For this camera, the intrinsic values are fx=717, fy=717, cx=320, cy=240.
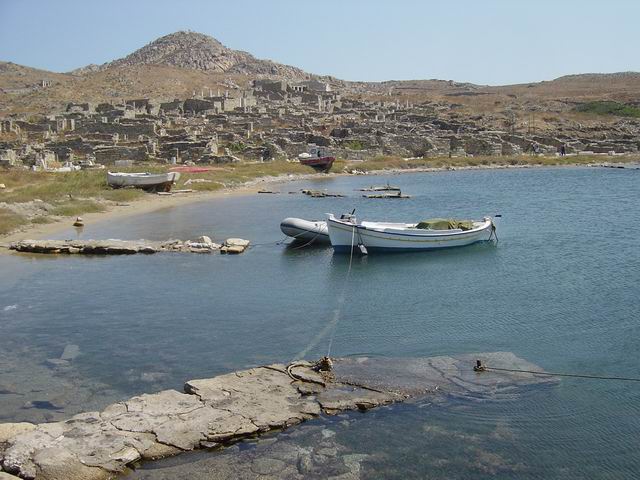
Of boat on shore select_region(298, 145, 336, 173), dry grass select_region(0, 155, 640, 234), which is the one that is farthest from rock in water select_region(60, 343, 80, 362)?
boat on shore select_region(298, 145, 336, 173)

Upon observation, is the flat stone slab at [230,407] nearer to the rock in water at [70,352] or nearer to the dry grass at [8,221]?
the rock in water at [70,352]

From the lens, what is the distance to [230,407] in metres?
9.27

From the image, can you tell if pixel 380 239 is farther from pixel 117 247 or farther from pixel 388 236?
pixel 117 247

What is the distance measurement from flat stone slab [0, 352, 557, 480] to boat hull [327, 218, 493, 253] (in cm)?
1063

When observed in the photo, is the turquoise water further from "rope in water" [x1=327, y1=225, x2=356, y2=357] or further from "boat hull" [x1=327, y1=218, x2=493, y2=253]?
"boat hull" [x1=327, y1=218, x2=493, y2=253]

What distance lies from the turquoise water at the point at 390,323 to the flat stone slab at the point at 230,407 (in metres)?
0.58

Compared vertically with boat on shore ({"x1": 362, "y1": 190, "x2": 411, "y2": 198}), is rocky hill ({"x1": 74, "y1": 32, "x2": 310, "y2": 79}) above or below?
above

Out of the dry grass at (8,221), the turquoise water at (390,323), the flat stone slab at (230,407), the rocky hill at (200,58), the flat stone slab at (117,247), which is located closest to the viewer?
the flat stone slab at (230,407)

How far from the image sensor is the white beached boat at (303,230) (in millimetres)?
24156

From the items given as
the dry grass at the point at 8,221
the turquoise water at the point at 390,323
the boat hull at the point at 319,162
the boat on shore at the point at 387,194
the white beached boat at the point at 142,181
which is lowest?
the turquoise water at the point at 390,323

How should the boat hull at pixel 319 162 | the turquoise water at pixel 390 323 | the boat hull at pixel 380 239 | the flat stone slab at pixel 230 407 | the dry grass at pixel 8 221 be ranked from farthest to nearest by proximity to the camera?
the boat hull at pixel 319 162, the dry grass at pixel 8 221, the boat hull at pixel 380 239, the turquoise water at pixel 390 323, the flat stone slab at pixel 230 407

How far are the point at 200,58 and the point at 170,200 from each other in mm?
118860

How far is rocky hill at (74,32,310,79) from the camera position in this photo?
478 ft

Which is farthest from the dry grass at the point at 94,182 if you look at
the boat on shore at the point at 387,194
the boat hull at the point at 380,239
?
the boat hull at the point at 380,239
